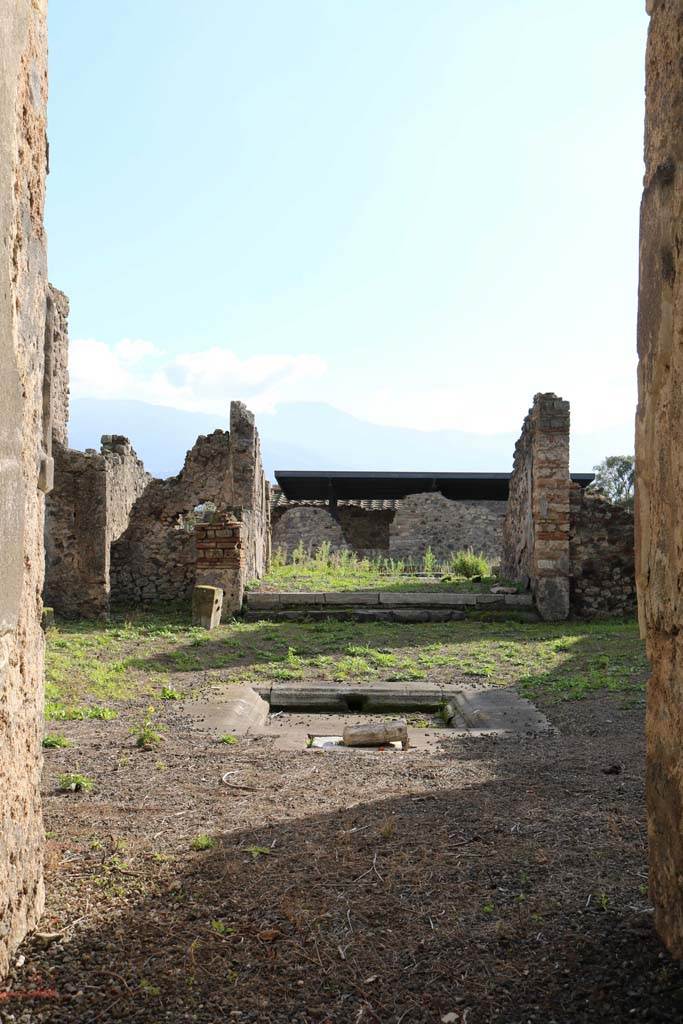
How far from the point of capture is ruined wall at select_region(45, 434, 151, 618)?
12.0m

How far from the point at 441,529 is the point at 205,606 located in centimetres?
1219

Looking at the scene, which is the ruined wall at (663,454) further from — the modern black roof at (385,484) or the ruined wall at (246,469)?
the modern black roof at (385,484)

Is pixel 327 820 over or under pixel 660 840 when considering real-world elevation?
under

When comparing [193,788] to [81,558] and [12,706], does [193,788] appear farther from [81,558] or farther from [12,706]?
[81,558]

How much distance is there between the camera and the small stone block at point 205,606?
11.3 meters

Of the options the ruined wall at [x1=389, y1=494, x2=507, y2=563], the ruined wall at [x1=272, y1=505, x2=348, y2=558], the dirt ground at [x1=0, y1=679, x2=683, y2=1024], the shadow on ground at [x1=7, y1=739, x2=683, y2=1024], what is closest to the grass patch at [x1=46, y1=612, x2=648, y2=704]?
the dirt ground at [x1=0, y1=679, x2=683, y2=1024]

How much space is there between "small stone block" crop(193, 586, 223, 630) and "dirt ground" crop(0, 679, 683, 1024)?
646cm

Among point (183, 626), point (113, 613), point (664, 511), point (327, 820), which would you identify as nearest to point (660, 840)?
point (664, 511)

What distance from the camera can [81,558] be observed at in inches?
473

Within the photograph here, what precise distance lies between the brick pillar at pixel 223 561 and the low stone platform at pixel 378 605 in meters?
0.28

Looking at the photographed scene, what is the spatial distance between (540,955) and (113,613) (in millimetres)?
11051

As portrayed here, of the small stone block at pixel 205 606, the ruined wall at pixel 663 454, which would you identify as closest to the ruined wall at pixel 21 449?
the ruined wall at pixel 663 454

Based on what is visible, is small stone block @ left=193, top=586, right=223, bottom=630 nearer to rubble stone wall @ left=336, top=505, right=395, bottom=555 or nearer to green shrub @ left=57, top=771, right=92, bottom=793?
green shrub @ left=57, top=771, right=92, bottom=793

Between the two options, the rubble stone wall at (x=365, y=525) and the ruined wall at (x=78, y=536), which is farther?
the rubble stone wall at (x=365, y=525)
